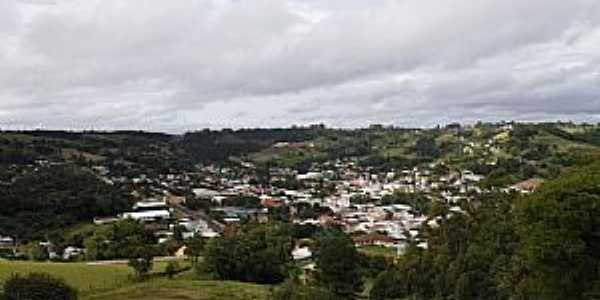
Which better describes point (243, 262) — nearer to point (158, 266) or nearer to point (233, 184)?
point (158, 266)

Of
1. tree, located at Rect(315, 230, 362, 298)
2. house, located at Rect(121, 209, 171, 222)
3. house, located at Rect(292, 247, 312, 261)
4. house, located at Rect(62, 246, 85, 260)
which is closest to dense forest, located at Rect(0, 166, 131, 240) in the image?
house, located at Rect(121, 209, 171, 222)

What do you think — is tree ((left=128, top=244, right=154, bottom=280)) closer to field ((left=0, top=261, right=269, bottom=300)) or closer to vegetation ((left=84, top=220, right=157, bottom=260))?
field ((left=0, top=261, right=269, bottom=300))

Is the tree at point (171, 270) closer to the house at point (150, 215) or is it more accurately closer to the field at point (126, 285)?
the field at point (126, 285)

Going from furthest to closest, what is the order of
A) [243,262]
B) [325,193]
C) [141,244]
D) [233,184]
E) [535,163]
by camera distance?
1. [233,184]
2. [325,193]
3. [535,163]
4. [141,244]
5. [243,262]

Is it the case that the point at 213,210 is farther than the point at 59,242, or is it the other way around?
the point at 213,210

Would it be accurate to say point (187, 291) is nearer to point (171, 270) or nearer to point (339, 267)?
point (171, 270)

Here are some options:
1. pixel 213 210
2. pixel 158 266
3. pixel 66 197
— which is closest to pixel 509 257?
pixel 158 266

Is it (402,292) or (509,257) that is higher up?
(509,257)

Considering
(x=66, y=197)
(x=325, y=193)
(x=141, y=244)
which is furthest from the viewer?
(x=325, y=193)
